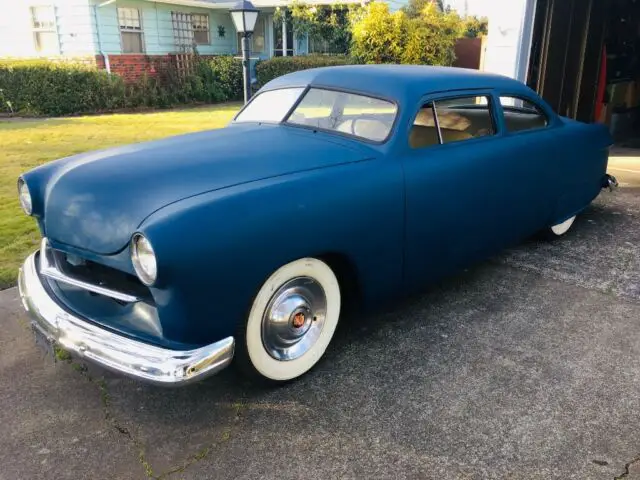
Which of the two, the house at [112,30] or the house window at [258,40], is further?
the house window at [258,40]

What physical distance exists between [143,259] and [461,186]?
2004 mm

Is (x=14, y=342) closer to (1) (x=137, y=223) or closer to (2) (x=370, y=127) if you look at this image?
(1) (x=137, y=223)

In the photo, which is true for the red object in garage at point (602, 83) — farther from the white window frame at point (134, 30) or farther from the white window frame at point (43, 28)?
the white window frame at point (43, 28)

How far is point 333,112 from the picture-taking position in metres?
3.63

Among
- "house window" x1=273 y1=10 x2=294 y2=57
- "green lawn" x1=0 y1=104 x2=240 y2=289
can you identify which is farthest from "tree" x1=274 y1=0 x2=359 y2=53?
"green lawn" x1=0 y1=104 x2=240 y2=289

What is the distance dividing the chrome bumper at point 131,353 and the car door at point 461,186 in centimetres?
137

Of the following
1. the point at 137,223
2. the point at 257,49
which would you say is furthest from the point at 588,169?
the point at 257,49

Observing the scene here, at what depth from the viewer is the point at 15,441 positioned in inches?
99.8

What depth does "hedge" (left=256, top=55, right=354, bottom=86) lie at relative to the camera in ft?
55.1

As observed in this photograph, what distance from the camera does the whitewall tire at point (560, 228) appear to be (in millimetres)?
4978

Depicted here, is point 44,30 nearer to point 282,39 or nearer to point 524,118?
point 282,39

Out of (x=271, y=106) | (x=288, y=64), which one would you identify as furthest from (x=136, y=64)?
(x=271, y=106)

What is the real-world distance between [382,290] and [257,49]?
62.8 feet

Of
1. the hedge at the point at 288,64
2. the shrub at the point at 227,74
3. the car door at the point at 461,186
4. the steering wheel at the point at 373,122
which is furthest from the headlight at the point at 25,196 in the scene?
the shrub at the point at 227,74
